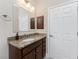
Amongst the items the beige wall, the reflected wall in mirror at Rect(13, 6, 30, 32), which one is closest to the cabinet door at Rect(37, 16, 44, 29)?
the beige wall

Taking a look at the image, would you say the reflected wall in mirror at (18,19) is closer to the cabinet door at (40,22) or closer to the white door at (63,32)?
the cabinet door at (40,22)

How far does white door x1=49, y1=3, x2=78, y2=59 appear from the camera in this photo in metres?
2.60

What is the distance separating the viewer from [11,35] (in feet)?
7.16

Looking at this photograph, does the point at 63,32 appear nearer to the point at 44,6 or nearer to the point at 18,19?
the point at 44,6

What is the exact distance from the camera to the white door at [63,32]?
2.60m

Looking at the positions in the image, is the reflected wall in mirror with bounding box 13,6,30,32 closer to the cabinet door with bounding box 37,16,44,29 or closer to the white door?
the cabinet door with bounding box 37,16,44,29

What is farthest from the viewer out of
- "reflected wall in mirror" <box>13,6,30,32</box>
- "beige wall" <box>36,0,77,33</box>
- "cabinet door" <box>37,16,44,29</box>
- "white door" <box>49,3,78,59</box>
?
"cabinet door" <box>37,16,44,29</box>

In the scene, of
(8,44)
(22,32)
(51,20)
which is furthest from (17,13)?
(51,20)

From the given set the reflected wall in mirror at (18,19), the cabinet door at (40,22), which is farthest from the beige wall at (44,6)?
the reflected wall in mirror at (18,19)

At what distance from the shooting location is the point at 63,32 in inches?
114

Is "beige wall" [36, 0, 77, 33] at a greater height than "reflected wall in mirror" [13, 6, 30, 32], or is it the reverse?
"beige wall" [36, 0, 77, 33]

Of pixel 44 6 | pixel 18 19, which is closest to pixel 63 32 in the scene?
pixel 44 6

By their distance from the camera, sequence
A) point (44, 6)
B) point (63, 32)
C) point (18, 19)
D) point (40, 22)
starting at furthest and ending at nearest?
point (40, 22) → point (44, 6) → point (63, 32) → point (18, 19)

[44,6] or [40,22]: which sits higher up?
[44,6]
